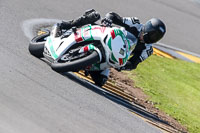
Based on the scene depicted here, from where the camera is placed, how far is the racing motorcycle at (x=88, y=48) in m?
8.59


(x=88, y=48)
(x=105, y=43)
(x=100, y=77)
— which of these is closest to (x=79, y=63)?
(x=88, y=48)

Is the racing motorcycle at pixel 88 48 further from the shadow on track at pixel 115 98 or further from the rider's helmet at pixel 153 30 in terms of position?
the rider's helmet at pixel 153 30

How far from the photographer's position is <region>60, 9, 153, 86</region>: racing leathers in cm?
918

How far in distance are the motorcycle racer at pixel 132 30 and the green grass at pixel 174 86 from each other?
4.34ft

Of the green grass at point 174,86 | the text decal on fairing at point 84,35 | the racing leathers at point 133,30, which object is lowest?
the green grass at point 174,86

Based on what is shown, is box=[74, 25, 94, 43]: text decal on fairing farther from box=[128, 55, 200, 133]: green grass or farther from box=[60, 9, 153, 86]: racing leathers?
box=[128, 55, 200, 133]: green grass

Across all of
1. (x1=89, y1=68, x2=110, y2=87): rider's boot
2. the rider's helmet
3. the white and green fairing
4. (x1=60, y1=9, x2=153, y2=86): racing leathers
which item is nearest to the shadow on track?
(x1=89, y1=68, x2=110, y2=87): rider's boot

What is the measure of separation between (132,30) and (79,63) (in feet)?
5.16

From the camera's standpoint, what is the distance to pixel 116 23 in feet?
31.1

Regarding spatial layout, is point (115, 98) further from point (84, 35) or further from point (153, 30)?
point (153, 30)

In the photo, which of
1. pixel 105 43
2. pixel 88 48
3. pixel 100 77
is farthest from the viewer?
pixel 100 77

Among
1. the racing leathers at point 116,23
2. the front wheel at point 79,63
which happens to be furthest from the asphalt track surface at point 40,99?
the racing leathers at point 116,23

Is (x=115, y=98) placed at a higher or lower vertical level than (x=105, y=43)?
lower

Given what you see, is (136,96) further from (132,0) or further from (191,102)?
(132,0)
